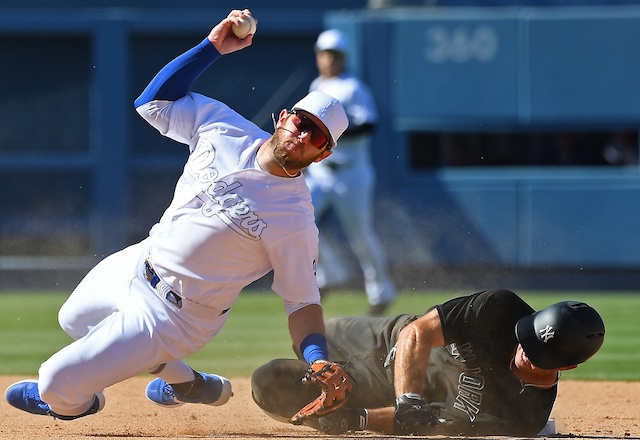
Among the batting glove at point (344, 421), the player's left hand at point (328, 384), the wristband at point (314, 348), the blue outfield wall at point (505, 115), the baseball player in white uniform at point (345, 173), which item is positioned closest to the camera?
the player's left hand at point (328, 384)

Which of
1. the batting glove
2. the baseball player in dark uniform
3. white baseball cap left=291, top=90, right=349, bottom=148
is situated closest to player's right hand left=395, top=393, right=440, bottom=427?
the baseball player in dark uniform

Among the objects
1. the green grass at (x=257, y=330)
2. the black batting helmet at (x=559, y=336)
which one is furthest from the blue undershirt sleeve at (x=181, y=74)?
the green grass at (x=257, y=330)

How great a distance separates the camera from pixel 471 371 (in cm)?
488

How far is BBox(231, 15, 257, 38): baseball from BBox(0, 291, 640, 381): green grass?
2.85 metres

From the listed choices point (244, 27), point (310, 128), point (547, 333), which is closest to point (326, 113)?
point (310, 128)

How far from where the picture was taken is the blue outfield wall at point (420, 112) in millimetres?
12281

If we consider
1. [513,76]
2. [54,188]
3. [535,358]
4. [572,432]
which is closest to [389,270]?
[513,76]

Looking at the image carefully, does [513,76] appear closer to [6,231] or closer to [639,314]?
[639,314]

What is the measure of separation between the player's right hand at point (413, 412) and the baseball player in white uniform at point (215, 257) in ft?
1.46

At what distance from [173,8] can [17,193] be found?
114 inches

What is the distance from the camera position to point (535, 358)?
15.1ft

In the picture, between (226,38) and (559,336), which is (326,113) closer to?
(226,38)

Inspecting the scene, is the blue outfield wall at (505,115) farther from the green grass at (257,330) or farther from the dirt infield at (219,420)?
the dirt infield at (219,420)

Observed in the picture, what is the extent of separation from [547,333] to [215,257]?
52.5 inches
